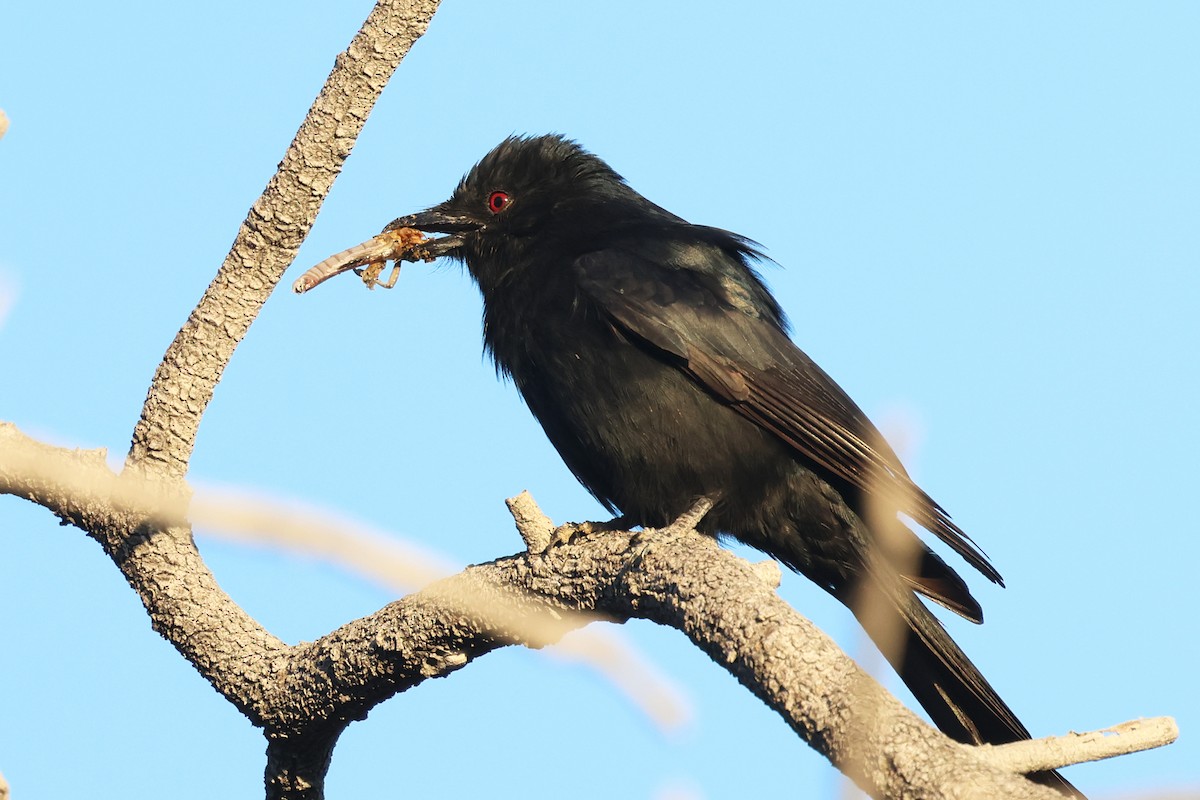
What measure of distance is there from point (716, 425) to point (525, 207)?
181 centimetres

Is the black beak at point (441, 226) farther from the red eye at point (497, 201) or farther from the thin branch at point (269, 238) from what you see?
the thin branch at point (269, 238)

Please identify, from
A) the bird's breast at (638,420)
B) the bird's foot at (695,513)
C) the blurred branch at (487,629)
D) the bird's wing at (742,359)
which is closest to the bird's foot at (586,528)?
the bird's breast at (638,420)

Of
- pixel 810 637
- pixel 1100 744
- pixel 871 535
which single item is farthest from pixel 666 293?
pixel 1100 744

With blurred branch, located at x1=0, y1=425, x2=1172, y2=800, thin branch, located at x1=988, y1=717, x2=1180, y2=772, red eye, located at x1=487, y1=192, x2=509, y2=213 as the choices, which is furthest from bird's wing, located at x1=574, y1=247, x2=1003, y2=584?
thin branch, located at x1=988, y1=717, x2=1180, y2=772

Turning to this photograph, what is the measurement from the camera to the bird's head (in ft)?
21.0

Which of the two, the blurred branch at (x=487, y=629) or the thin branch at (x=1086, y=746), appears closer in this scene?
the thin branch at (x=1086, y=746)

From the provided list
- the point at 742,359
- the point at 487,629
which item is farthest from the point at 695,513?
the point at 487,629

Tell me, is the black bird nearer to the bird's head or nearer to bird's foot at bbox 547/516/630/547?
bird's foot at bbox 547/516/630/547

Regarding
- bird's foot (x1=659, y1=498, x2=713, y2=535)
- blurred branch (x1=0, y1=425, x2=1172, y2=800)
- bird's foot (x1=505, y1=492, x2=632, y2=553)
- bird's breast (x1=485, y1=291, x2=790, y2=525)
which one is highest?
bird's breast (x1=485, y1=291, x2=790, y2=525)

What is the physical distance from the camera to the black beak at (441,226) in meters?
6.56

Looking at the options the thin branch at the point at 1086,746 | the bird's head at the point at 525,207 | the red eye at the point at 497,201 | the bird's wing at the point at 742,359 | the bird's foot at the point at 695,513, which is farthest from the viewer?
the red eye at the point at 497,201

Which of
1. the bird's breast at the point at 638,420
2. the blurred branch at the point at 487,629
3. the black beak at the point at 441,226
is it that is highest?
the black beak at the point at 441,226

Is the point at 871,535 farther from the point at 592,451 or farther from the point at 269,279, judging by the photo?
the point at 269,279

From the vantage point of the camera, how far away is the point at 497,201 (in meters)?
6.65
